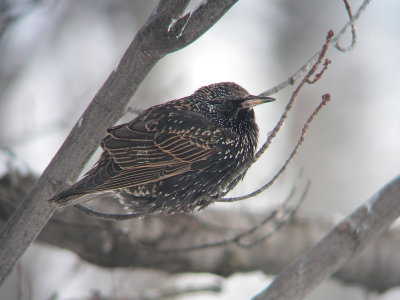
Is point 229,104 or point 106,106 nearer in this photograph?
point 106,106

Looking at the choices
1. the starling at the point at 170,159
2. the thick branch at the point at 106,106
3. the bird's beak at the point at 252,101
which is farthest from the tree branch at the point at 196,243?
the bird's beak at the point at 252,101

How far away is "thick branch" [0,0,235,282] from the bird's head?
42.6 inches

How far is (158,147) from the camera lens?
10.3 feet

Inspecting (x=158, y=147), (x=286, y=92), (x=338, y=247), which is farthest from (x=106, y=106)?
(x=286, y=92)

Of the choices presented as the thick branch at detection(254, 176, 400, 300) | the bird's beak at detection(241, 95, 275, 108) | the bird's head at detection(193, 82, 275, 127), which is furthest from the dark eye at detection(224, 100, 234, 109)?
the thick branch at detection(254, 176, 400, 300)

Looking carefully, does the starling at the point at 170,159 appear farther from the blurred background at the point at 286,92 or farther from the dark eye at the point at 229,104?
the blurred background at the point at 286,92

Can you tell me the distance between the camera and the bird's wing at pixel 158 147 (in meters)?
3.00

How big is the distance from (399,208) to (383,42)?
6.24 metres

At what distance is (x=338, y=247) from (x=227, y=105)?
1.13 meters

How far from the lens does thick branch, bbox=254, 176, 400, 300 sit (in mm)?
2586

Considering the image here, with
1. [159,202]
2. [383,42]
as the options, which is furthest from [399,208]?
[383,42]

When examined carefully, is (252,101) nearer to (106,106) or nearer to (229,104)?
(229,104)

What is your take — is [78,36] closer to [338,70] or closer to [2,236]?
[338,70]

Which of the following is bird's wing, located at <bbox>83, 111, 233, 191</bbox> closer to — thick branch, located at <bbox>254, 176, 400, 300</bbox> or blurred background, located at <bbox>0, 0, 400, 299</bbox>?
thick branch, located at <bbox>254, 176, 400, 300</bbox>
